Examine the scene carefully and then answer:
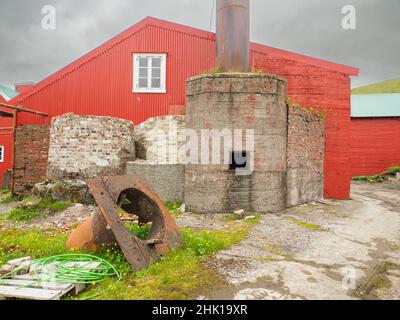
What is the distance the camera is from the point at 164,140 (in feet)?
33.1

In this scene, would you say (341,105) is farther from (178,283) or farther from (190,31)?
(178,283)

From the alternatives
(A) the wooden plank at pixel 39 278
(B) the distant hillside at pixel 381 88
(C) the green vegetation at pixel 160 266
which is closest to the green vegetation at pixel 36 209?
(C) the green vegetation at pixel 160 266

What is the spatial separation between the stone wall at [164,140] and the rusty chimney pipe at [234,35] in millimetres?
2439

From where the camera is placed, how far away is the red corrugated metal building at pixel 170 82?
11.6 meters

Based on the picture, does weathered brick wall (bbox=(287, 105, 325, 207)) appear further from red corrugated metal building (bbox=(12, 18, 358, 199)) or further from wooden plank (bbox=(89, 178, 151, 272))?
wooden plank (bbox=(89, 178, 151, 272))

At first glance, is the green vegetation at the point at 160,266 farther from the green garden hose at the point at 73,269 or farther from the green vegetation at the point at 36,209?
the green vegetation at the point at 36,209

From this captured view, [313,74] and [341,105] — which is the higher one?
[313,74]

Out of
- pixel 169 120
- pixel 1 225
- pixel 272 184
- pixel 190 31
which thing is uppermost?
pixel 190 31

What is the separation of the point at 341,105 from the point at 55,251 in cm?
1101

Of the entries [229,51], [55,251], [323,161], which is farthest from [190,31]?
[55,251]

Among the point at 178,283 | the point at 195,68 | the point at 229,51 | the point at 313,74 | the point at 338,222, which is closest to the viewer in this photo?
the point at 178,283

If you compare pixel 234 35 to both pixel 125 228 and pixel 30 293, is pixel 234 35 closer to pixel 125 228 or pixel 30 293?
pixel 125 228

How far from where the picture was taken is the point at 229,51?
9.56 metres
